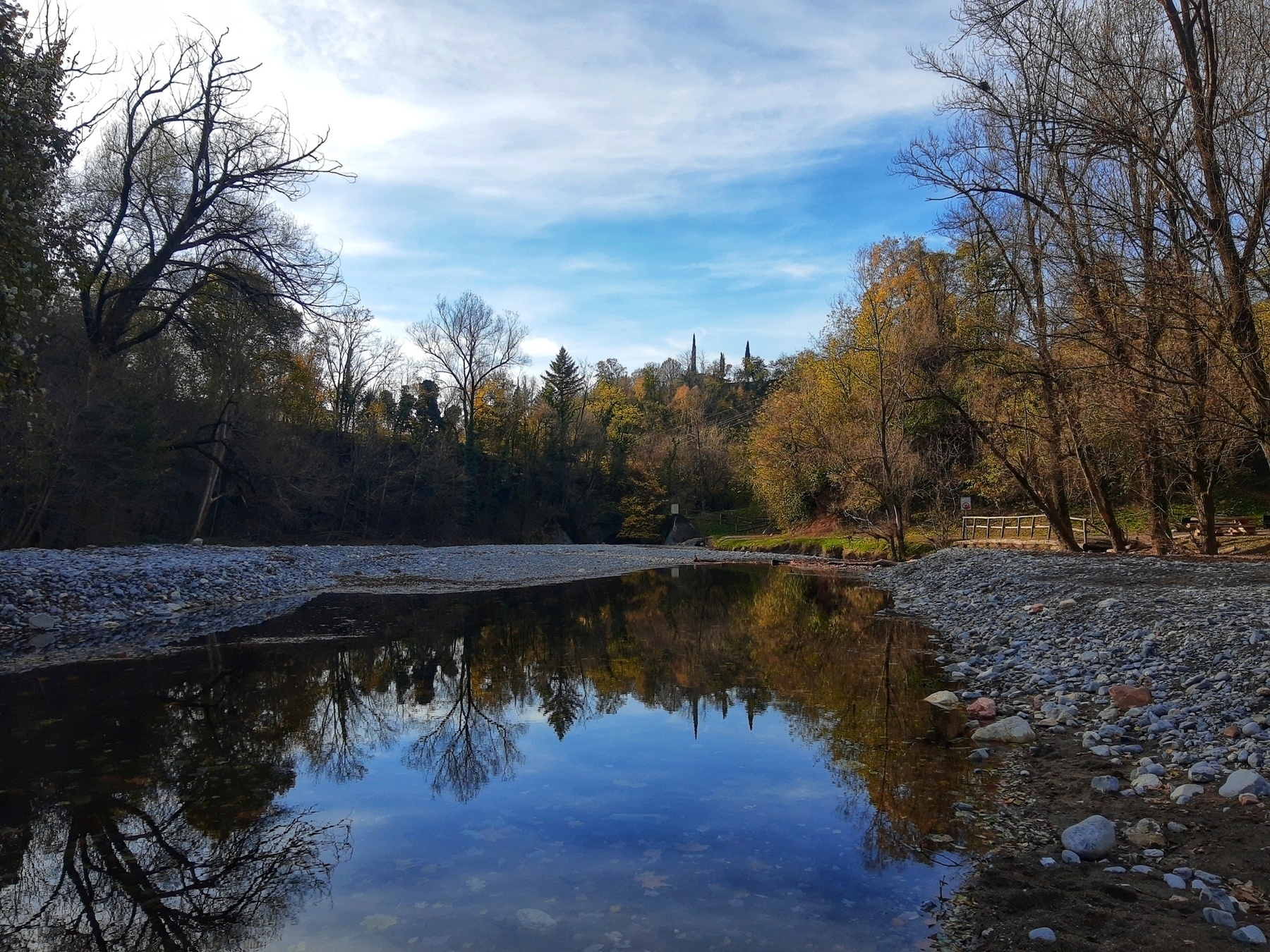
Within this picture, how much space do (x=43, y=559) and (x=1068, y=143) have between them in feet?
59.4

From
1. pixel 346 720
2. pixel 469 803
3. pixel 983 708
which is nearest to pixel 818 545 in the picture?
pixel 983 708

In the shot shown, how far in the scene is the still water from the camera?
3.92m

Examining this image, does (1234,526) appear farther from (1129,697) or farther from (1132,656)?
(1129,697)

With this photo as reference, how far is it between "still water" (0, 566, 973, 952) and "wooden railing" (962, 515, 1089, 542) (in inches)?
631

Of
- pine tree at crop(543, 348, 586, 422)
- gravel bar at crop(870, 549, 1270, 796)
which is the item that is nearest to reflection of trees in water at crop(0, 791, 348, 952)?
gravel bar at crop(870, 549, 1270, 796)

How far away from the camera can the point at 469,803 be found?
5.65 metres

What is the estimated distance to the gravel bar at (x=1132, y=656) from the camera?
584 centimetres

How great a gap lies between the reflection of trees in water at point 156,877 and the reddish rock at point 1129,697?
20.8 feet

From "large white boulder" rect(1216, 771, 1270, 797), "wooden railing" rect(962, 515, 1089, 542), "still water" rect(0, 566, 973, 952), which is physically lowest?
"still water" rect(0, 566, 973, 952)

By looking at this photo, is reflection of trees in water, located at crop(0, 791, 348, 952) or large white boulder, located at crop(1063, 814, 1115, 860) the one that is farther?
large white boulder, located at crop(1063, 814, 1115, 860)

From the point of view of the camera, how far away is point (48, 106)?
1045 centimetres

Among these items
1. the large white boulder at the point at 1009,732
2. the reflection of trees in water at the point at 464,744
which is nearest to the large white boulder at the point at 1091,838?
the large white boulder at the point at 1009,732

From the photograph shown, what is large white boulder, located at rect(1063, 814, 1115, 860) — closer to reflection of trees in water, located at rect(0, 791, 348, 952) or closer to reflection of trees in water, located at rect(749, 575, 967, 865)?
reflection of trees in water, located at rect(749, 575, 967, 865)

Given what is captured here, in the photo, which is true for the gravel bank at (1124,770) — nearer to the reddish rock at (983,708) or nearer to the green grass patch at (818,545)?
the reddish rock at (983,708)
